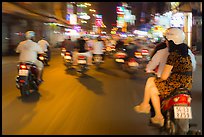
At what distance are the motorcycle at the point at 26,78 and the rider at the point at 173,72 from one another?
471 centimetres

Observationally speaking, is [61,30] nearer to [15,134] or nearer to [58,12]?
[58,12]

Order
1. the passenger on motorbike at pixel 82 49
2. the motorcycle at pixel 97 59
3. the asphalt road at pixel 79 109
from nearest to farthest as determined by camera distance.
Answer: the asphalt road at pixel 79 109 → the passenger on motorbike at pixel 82 49 → the motorcycle at pixel 97 59

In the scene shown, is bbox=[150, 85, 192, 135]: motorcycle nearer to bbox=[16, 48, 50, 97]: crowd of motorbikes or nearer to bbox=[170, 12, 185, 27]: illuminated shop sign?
bbox=[16, 48, 50, 97]: crowd of motorbikes

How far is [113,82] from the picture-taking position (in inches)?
517

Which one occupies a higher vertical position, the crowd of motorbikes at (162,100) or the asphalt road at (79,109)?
the crowd of motorbikes at (162,100)

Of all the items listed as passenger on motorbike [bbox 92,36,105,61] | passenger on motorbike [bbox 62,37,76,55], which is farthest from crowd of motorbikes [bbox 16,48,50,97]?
passenger on motorbike [bbox 92,36,105,61]

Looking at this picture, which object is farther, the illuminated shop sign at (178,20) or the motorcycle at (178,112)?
the illuminated shop sign at (178,20)

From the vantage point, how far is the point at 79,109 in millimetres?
8117

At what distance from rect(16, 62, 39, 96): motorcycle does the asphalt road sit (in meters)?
0.24

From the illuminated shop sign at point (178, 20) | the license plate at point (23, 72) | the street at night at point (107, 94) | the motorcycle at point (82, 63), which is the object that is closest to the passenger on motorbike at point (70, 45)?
the street at night at point (107, 94)

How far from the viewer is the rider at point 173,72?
5.20 meters

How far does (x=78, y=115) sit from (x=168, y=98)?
2.67m

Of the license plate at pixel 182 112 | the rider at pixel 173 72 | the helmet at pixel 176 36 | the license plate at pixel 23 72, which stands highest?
the helmet at pixel 176 36

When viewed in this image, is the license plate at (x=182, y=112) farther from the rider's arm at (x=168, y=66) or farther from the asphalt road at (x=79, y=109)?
the asphalt road at (x=79, y=109)
